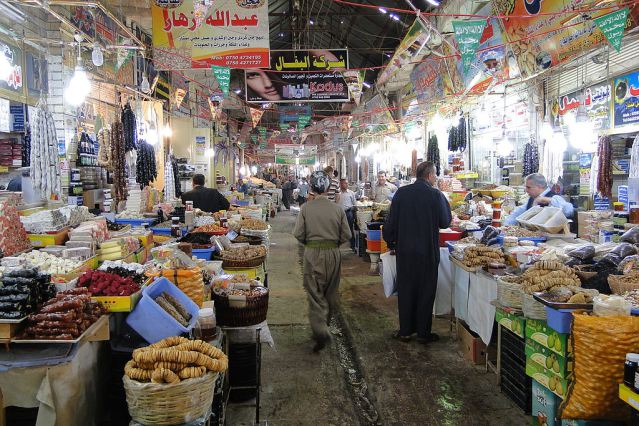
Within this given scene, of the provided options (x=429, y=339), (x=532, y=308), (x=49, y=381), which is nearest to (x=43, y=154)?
(x=49, y=381)

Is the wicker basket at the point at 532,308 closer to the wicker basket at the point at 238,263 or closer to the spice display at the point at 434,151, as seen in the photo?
the wicker basket at the point at 238,263

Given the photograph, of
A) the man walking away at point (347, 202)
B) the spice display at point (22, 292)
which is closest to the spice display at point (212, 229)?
the spice display at point (22, 292)

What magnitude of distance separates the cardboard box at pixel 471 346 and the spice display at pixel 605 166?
11.6 ft

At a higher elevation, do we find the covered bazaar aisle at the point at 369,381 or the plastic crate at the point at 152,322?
the plastic crate at the point at 152,322

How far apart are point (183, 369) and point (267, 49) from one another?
7471 mm

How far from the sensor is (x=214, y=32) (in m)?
9.02

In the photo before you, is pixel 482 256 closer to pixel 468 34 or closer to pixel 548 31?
pixel 468 34

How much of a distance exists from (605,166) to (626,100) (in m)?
1.05

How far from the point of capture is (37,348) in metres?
3.02

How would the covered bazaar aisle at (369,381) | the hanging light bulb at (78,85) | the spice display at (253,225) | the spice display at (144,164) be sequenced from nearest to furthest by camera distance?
the covered bazaar aisle at (369,381) → the hanging light bulb at (78,85) → the spice display at (253,225) → the spice display at (144,164)

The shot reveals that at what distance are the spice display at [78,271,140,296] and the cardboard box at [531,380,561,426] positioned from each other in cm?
311

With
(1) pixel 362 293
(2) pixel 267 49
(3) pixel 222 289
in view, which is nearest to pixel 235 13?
(2) pixel 267 49

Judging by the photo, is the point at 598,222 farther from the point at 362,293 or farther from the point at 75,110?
the point at 75,110

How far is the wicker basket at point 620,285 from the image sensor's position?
3570 millimetres
